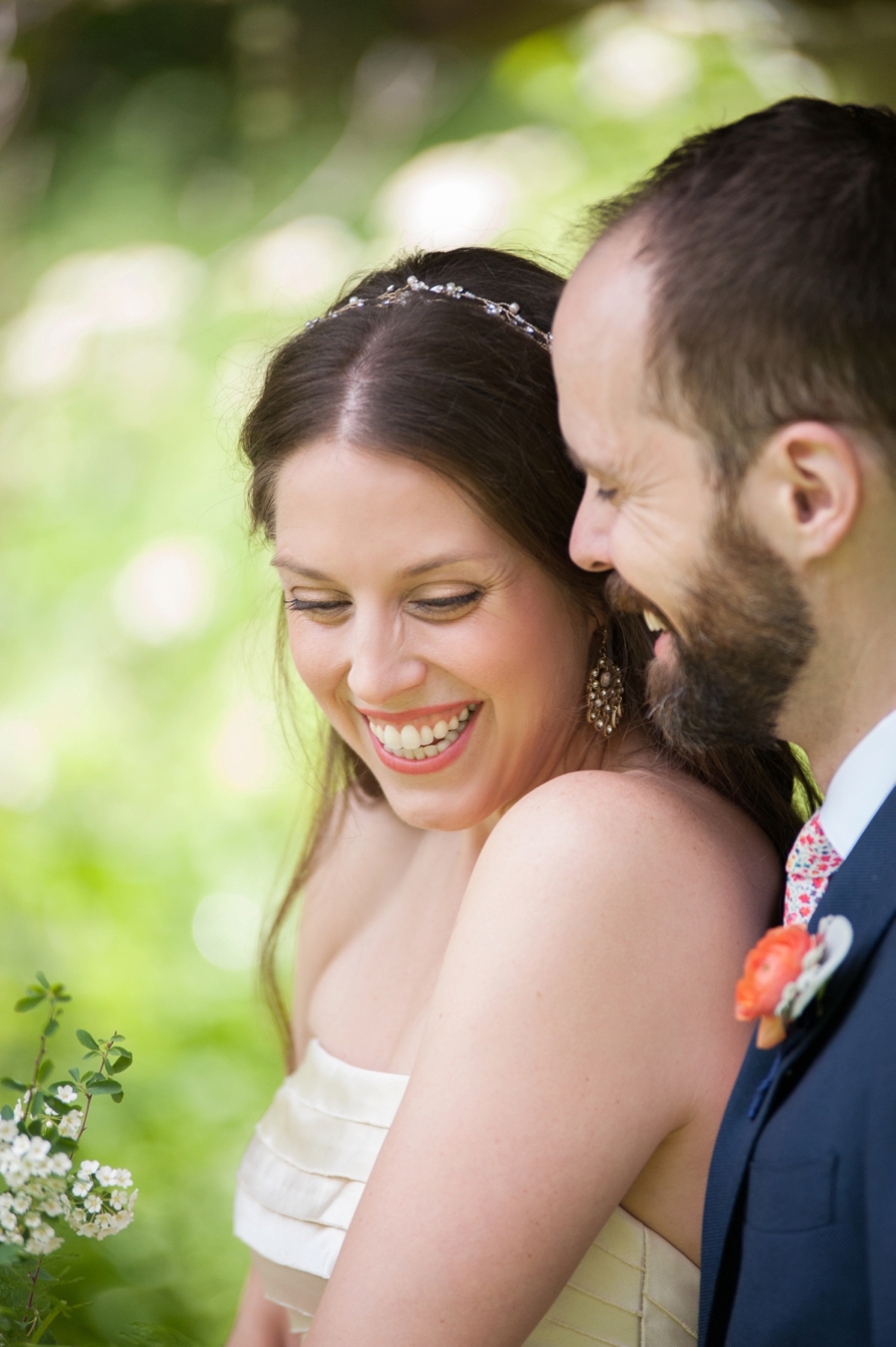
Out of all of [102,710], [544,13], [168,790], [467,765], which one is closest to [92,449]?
[102,710]

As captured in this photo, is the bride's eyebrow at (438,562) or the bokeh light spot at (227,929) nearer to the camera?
the bride's eyebrow at (438,562)

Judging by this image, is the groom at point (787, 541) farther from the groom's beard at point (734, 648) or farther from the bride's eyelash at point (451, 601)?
the bride's eyelash at point (451, 601)

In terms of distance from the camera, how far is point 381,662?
1.93 meters

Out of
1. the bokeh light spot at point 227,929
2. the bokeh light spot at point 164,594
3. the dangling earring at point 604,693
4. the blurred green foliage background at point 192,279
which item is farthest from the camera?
the bokeh light spot at point 164,594

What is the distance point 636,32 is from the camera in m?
5.62

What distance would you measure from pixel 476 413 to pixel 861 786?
2.71 ft

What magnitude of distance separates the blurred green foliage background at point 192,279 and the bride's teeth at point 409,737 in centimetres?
299

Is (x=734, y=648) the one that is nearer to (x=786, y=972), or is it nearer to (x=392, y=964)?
(x=786, y=972)

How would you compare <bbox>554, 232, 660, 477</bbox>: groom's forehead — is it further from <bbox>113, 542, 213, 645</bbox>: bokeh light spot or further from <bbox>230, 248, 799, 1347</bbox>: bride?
<bbox>113, 542, 213, 645</bbox>: bokeh light spot

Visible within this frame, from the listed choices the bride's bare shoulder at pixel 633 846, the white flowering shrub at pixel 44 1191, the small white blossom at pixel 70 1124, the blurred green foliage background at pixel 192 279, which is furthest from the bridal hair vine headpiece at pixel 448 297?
the blurred green foliage background at pixel 192 279

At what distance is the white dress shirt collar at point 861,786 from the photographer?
1.52 meters

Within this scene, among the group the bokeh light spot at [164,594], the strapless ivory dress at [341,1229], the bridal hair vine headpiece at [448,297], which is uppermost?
the bokeh light spot at [164,594]

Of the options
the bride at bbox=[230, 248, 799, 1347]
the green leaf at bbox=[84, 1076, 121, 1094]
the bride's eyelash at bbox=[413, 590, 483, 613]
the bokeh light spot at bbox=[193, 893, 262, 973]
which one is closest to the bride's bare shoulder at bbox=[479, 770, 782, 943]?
the bride at bbox=[230, 248, 799, 1347]

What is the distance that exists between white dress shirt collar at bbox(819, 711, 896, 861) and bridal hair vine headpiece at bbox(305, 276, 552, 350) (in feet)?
2.87
